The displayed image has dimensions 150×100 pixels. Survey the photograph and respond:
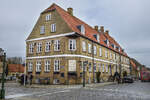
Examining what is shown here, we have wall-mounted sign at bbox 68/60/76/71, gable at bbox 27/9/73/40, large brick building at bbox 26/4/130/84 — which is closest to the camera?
wall-mounted sign at bbox 68/60/76/71

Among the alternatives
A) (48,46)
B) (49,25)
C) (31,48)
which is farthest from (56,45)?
(31,48)

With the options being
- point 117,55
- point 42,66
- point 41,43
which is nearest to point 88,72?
point 42,66

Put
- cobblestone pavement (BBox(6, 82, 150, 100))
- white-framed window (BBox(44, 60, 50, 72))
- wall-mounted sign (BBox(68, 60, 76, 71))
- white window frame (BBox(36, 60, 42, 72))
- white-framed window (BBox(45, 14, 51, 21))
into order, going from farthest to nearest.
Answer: white-framed window (BBox(45, 14, 51, 21)) → white window frame (BBox(36, 60, 42, 72)) → white-framed window (BBox(44, 60, 50, 72)) → wall-mounted sign (BBox(68, 60, 76, 71)) → cobblestone pavement (BBox(6, 82, 150, 100))

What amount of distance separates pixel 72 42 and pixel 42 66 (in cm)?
684

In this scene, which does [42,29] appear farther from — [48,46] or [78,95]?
[78,95]

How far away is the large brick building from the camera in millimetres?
26062

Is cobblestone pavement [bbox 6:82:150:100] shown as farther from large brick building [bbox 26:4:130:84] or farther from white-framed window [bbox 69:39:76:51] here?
white-framed window [bbox 69:39:76:51]

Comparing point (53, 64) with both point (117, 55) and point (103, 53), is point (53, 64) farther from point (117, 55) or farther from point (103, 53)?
point (117, 55)

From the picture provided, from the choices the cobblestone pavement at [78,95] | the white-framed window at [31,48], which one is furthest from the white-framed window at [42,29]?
the cobblestone pavement at [78,95]

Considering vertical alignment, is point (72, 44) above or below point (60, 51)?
above

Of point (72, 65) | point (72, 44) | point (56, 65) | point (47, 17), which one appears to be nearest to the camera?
point (72, 65)

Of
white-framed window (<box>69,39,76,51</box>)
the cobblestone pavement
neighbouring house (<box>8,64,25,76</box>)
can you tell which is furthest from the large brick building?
neighbouring house (<box>8,64,25,76</box>)

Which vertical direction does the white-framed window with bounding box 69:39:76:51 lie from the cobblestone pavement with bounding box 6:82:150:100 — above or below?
above

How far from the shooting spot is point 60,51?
26.9m
